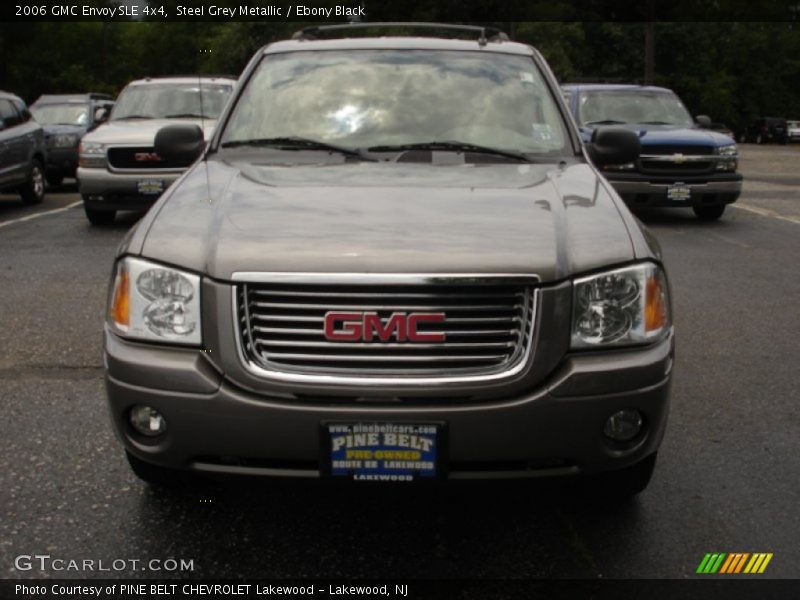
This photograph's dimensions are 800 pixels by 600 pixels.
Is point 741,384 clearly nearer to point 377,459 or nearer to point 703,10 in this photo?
point 377,459

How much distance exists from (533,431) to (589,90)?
39.2ft

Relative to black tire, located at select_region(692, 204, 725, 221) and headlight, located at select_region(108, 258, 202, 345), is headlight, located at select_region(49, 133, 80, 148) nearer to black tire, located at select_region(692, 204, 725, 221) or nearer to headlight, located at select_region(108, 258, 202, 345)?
black tire, located at select_region(692, 204, 725, 221)

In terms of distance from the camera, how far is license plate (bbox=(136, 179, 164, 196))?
11250mm

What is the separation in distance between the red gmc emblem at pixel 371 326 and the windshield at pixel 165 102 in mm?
9965

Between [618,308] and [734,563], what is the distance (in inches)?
36.6

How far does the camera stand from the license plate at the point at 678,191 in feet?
40.8

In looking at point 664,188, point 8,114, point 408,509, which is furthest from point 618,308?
point 8,114

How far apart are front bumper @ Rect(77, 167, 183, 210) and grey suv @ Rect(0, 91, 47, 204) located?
2.82m

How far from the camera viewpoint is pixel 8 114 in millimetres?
14523

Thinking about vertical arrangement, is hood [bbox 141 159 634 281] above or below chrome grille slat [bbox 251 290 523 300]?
above

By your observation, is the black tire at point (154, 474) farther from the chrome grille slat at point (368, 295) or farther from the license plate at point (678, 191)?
the license plate at point (678, 191)

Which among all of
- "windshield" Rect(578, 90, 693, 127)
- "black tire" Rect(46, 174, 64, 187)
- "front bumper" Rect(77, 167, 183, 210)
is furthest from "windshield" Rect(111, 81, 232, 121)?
"black tire" Rect(46, 174, 64, 187)

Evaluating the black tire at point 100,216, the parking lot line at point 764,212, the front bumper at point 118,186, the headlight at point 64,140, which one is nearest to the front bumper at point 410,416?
the front bumper at point 118,186

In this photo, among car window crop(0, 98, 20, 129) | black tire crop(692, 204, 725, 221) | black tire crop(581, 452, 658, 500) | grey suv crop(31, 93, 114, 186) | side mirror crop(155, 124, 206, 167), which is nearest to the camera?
black tire crop(581, 452, 658, 500)
